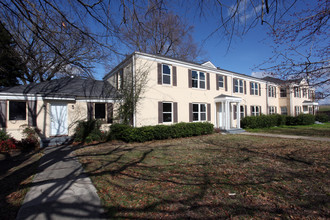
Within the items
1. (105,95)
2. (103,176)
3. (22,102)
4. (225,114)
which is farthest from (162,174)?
(225,114)

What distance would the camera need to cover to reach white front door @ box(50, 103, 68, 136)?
416 inches

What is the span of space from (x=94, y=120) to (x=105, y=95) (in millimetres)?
2271

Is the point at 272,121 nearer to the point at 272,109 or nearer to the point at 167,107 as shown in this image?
the point at 272,109

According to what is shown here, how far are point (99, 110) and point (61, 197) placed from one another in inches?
368

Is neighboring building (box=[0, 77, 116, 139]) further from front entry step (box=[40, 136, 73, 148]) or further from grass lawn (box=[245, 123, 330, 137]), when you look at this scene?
grass lawn (box=[245, 123, 330, 137])

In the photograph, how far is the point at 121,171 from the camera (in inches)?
196

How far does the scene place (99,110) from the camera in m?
12.1

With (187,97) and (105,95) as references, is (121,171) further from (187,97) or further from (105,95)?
(187,97)

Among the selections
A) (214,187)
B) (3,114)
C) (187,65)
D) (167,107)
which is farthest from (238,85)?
(3,114)

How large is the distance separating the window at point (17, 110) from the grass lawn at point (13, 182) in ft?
13.0

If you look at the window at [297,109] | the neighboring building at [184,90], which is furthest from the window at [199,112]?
the window at [297,109]

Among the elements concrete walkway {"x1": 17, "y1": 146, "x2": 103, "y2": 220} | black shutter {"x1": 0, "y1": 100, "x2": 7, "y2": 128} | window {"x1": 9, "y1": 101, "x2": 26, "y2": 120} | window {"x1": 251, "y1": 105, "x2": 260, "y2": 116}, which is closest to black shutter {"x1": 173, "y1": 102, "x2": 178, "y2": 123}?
concrete walkway {"x1": 17, "y1": 146, "x2": 103, "y2": 220}

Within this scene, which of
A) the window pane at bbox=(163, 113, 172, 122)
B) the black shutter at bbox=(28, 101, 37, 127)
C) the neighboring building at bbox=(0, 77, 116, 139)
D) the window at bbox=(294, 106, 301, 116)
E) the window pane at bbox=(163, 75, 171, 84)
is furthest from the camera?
the window at bbox=(294, 106, 301, 116)

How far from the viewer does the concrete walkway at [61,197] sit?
2.87m
